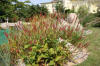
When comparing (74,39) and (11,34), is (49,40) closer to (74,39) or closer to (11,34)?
(11,34)

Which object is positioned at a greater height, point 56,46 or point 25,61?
point 56,46

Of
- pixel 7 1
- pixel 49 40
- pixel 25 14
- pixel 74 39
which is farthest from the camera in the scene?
pixel 25 14

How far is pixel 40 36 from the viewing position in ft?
8.96

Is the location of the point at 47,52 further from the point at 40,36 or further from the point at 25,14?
the point at 25,14

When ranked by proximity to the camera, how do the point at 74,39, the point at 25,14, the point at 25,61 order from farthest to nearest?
1. the point at 25,14
2. the point at 74,39
3. the point at 25,61

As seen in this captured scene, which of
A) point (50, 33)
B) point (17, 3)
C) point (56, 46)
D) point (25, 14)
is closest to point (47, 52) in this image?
point (56, 46)

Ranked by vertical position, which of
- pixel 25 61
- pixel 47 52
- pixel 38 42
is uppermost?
pixel 38 42

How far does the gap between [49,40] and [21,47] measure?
710 millimetres

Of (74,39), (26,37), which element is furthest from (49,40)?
(74,39)

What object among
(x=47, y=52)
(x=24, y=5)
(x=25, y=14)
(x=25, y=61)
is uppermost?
(x=24, y=5)

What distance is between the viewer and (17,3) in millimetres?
9492

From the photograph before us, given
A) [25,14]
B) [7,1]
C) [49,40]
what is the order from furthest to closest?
[25,14] < [7,1] < [49,40]

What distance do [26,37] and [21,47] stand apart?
31 centimetres

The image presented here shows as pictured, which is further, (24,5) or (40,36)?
(24,5)
